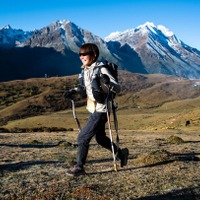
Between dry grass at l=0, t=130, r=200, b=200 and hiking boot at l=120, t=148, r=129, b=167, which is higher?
hiking boot at l=120, t=148, r=129, b=167

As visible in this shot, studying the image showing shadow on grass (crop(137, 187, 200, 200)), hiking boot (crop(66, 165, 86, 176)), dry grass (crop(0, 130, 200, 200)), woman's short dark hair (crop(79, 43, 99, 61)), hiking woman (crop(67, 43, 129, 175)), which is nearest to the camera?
shadow on grass (crop(137, 187, 200, 200))

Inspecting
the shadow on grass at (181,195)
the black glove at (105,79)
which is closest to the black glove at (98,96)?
the black glove at (105,79)

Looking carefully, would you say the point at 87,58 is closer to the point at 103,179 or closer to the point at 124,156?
the point at 124,156

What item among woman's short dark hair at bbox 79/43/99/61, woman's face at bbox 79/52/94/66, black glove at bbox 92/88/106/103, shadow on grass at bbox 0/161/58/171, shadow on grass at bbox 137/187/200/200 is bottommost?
shadow on grass at bbox 137/187/200/200

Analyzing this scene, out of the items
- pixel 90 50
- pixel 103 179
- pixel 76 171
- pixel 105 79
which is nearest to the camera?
pixel 105 79

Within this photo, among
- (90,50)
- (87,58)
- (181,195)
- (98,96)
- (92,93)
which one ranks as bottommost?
(181,195)

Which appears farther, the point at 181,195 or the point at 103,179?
the point at 103,179

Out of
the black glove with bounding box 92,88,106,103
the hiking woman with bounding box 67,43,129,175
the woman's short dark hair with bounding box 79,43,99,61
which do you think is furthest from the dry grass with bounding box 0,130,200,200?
the woman's short dark hair with bounding box 79,43,99,61

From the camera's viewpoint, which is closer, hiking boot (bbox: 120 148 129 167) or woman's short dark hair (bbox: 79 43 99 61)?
woman's short dark hair (bbox: 79 43 99 61)

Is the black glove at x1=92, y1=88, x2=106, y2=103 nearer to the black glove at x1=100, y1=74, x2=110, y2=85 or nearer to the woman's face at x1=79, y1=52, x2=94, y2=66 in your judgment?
the black glove at x1=100, y1=74, x2=110, y2=85

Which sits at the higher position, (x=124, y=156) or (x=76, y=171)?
(x=124, y=156)

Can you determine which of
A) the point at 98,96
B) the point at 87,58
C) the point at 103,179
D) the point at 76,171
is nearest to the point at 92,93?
the point at 98,96

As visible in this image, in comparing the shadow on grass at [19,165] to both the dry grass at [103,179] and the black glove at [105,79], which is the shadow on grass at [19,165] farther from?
the black glove at [105,79]

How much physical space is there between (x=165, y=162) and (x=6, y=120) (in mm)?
185180
